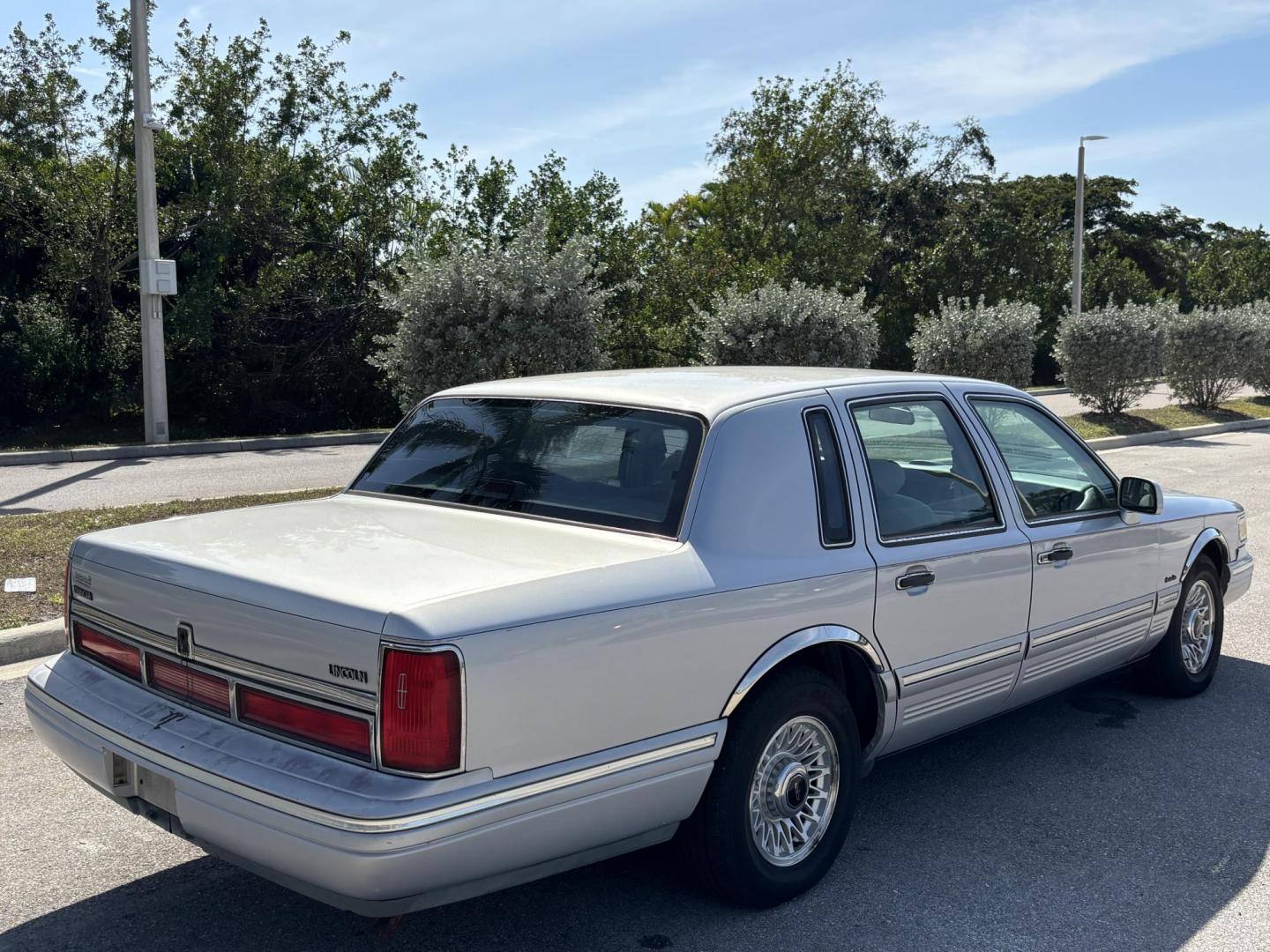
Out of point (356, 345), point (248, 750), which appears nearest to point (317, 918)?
point (248, 750)

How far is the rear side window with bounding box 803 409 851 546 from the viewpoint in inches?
150

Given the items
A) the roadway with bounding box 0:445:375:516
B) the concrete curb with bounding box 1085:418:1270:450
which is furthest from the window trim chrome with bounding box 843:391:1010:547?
the concrete curb with bounding box 1085:418:1270:450

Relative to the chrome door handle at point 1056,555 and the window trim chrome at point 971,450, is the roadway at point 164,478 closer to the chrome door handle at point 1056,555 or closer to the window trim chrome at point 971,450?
the window trim chrome at point 971,450

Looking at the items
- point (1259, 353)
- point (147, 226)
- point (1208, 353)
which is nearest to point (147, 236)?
point (147, 226)

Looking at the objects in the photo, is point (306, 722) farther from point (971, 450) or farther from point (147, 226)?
point (147, 226)

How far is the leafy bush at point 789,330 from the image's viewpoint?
18.8 m

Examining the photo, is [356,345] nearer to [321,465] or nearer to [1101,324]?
[321,465]

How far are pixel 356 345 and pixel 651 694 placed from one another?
2472cm

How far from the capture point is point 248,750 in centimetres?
303

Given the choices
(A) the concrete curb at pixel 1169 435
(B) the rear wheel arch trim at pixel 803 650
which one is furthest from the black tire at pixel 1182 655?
(A) the concrete curb at pixel 1169 435

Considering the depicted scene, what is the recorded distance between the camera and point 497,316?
48.1 feet

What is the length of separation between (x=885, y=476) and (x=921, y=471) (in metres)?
0.28

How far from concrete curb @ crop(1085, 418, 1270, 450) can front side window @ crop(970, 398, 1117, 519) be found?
1521 cm

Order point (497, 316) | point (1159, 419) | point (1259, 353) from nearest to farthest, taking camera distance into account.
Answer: point (497, 316) → point (1159, 419) → point (1259, 353)
